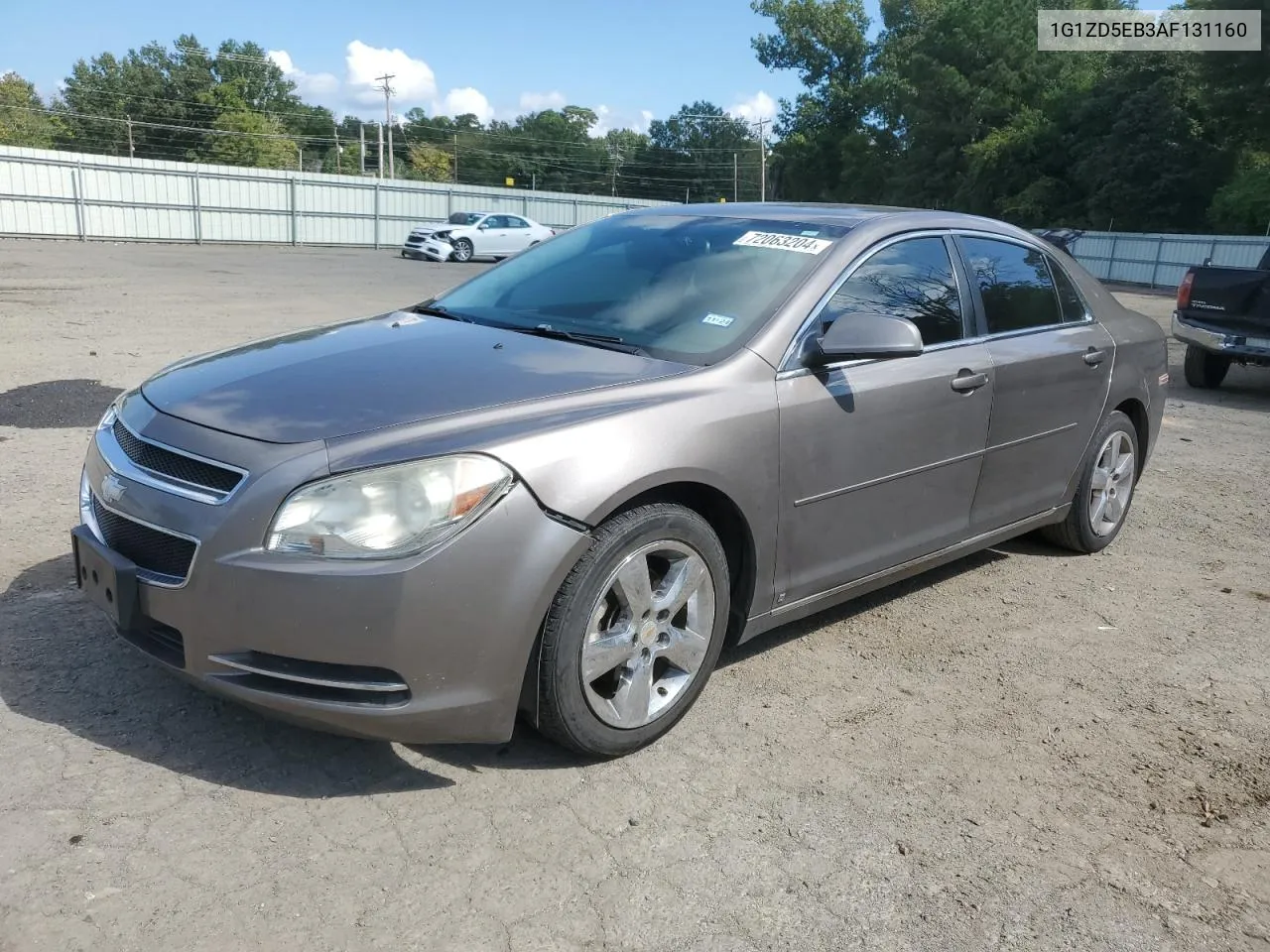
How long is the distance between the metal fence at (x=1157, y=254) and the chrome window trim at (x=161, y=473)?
30704mm

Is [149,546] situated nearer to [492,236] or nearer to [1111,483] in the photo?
[1111,483]

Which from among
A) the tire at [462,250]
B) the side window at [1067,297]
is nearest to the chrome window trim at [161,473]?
the side window at [1067,297]

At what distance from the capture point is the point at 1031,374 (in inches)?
177

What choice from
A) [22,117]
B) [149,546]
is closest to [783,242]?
[149,546]

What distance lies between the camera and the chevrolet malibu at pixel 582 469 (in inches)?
104

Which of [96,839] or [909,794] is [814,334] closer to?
[909,794]

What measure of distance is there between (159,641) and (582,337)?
165 centimetres

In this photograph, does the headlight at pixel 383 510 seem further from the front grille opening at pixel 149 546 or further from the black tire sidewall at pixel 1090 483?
the black tire sidewall at pixel 1090 483

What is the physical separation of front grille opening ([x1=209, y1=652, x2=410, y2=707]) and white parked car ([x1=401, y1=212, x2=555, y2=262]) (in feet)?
94.5

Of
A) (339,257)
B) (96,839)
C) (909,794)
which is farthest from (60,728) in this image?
(339,257)

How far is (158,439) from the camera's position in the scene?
9.65 feet

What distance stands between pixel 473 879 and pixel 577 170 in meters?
104

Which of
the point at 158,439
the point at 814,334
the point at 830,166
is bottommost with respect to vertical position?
the point at 158,439

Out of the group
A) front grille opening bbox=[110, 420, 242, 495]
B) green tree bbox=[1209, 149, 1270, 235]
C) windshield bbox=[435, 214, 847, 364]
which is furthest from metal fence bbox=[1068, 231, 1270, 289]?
front grille opening bbox=[110, 420, 242, 495]
